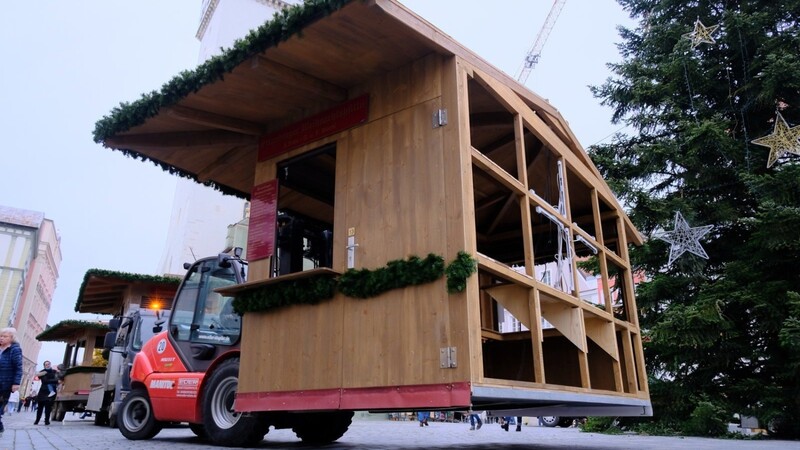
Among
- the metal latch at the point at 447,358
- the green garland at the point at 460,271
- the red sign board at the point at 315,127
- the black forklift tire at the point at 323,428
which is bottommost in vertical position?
the black forklift tire at the point at 323,428

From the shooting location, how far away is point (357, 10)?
5145 mm

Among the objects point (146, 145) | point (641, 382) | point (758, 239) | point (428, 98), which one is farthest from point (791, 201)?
point (146, 145)

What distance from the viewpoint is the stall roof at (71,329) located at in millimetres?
19312

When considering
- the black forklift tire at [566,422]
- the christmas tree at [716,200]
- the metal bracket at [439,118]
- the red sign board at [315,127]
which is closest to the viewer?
the metal bracket at [439,118]

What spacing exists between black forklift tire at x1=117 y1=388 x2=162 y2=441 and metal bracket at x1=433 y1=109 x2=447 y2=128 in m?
6.26

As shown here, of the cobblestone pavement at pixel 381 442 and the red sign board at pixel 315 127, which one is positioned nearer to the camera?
the red sign board at pixel 315 127

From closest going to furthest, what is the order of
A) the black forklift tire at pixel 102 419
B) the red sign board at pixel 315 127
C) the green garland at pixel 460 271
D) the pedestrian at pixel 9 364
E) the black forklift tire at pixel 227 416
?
the green garland at pixel 460 271 < the red sign board at pixel 315 127 < the black forklift tire at pixel 227 416 < the pedestrian at pixel 9 364 < the black forklift tire at pixel 102 419

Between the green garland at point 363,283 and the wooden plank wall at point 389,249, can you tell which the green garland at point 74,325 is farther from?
the wooden plank wall at point 389,249

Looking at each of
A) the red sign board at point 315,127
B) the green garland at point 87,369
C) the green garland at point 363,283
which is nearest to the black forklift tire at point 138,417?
the green garland at point 363,283

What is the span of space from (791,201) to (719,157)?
7.70 feet

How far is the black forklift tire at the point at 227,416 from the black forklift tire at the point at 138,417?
180 cm

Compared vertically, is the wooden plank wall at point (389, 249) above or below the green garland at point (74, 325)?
below

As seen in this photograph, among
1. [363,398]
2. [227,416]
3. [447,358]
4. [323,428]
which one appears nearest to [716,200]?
[323,428]

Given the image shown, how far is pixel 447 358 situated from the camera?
16.0 ft
